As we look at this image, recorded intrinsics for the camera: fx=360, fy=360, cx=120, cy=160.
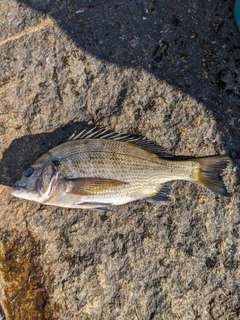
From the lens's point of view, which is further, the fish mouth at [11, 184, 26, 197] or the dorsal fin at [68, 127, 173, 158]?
the dorsal fin at [68, 127, 173, 158]

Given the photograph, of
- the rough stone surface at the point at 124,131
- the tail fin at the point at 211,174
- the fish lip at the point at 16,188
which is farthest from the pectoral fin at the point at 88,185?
the tail fin at the point at 211,174

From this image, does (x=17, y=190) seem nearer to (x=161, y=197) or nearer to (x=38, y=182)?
(x=38, y=182)

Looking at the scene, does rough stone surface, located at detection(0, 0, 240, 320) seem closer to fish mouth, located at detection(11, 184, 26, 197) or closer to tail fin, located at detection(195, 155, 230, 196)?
tail fin, located at detection(195, 155, 230, 196)

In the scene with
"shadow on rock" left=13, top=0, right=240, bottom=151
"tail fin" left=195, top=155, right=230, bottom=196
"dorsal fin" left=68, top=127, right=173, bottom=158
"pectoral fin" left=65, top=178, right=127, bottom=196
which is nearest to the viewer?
"pectoral fin" left=65, top=178, right=127, bottom=196

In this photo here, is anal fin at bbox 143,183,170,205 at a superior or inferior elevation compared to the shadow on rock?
inferior

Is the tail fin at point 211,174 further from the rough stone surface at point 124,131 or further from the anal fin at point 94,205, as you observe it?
the anal fin at point 94,205

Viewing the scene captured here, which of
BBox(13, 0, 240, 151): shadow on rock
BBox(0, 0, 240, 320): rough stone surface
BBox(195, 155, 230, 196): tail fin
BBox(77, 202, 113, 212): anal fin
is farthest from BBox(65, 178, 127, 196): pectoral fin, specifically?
BBox(13, 0, 240, 151): shadow on rock
